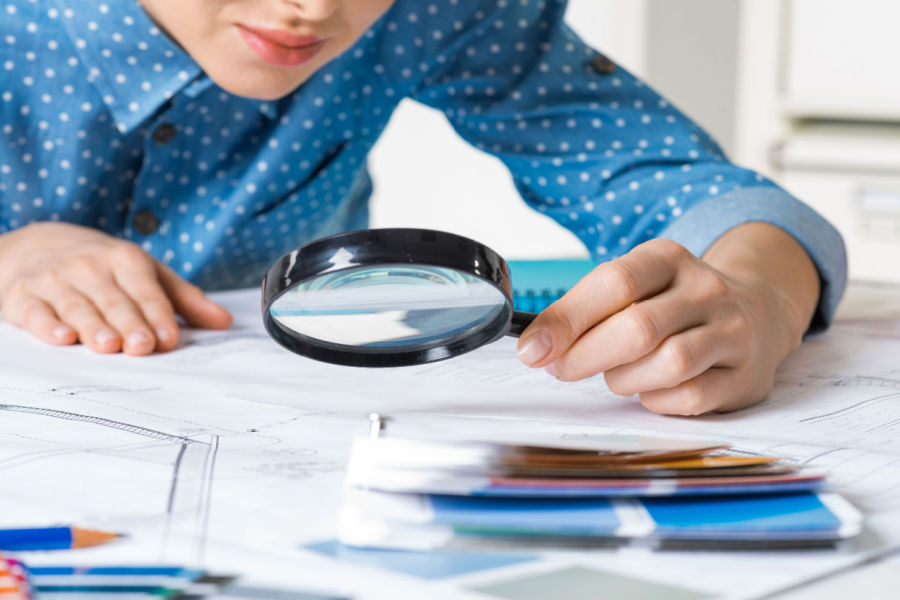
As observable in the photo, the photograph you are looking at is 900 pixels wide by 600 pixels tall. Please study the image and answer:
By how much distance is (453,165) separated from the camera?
2.80m

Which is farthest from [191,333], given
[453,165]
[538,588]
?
[453,165]

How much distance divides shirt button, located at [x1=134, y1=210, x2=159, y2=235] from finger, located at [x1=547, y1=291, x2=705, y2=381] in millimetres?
608

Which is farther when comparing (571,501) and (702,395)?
(702,395)

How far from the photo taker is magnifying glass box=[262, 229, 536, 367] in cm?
51

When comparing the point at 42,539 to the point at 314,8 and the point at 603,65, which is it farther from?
the point at 603,65

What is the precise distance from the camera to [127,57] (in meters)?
0.96

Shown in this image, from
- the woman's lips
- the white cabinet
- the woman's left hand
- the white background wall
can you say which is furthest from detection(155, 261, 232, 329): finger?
the white background wall

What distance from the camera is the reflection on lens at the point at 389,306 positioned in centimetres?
54

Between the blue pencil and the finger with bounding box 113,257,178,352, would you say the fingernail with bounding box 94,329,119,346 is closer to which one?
the finger with bounding box 113,257,178,352

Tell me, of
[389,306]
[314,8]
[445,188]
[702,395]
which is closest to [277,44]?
[314,8]

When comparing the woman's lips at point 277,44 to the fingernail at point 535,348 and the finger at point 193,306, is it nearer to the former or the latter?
the finger at point 193,306

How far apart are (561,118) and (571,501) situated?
69 cm

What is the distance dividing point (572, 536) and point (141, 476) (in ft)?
0.67

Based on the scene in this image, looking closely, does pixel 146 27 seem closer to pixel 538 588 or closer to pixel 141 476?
pixel 141 476
